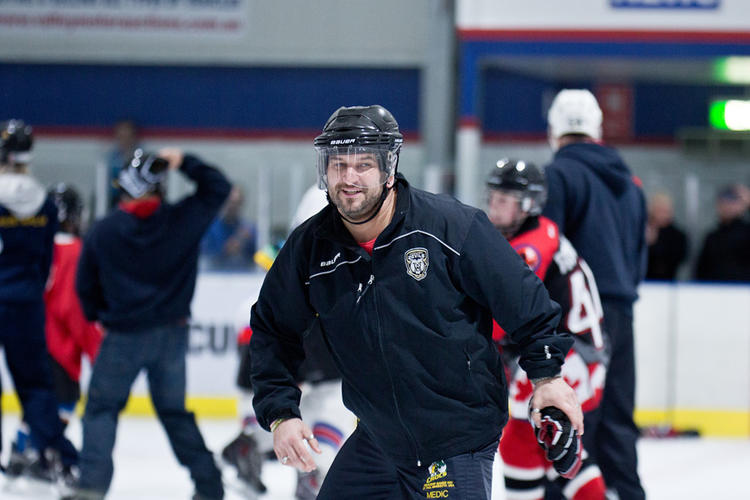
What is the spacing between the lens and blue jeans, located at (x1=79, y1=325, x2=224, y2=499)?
4090mm

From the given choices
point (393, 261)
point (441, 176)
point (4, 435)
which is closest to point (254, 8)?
point (441, 176)

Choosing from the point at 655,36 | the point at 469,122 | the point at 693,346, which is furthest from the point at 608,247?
the point at 655,36

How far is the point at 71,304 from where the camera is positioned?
5531 millimetres

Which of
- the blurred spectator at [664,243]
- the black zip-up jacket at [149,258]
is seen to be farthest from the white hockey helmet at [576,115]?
the blurred spectator at [664,243]

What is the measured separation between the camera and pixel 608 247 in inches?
160

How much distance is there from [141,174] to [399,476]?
6.37ft

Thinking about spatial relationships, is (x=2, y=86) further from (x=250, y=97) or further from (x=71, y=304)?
(x=71, y=304)

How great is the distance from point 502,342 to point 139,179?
1474mm

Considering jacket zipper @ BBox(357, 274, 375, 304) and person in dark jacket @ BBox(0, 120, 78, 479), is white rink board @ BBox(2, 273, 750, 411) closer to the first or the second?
person in dark jacket @ BBox(0, 120, 78, 479)

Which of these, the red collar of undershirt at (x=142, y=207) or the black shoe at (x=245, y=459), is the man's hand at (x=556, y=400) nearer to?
the red collar of undershirt at (x=142, y=207)

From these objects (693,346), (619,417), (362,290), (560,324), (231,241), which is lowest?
(693,346)

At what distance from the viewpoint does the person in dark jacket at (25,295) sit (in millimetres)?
4711

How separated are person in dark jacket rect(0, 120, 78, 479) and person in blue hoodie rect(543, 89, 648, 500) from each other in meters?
2.25

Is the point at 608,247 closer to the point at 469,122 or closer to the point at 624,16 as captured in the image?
the point at 469,122
